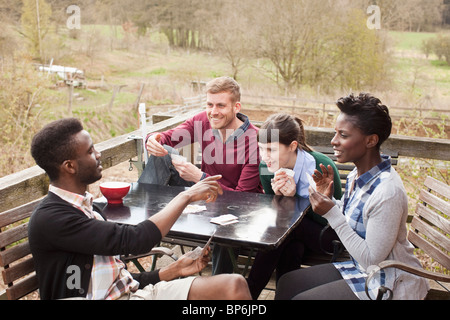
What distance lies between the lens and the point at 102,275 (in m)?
1.56

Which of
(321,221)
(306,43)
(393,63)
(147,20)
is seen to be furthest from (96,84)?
(321,221)

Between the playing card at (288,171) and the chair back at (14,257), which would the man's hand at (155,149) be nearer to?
the playing card at (288,171)

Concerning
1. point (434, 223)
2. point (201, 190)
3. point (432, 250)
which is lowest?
point (432, 250)

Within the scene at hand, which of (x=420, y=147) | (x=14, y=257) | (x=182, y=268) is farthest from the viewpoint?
(x=420, y=147)

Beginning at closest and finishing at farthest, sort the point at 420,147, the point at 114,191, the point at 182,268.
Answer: the point at 182,268
the point at 114,191
the point at 420,147

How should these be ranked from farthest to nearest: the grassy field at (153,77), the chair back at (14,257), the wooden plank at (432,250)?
the grassy field at (153,77) < the wooden plank at (432,250) < the chair back at (14,257)

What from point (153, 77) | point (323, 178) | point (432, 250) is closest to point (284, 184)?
point (323, 178)

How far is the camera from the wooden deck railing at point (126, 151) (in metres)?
2.16

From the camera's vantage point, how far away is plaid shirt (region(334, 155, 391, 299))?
178 centimetres

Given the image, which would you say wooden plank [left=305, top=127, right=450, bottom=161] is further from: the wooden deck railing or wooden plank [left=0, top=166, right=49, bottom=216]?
wooden plank [left=0, top=166, right=49, bottom=216]

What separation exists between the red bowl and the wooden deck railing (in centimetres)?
36

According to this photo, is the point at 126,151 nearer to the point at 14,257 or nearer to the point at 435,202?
the point at 14,257

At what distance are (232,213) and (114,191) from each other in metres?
0.61

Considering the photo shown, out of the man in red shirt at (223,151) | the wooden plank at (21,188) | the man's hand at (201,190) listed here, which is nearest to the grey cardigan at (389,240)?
the man's hand at (201,190)
